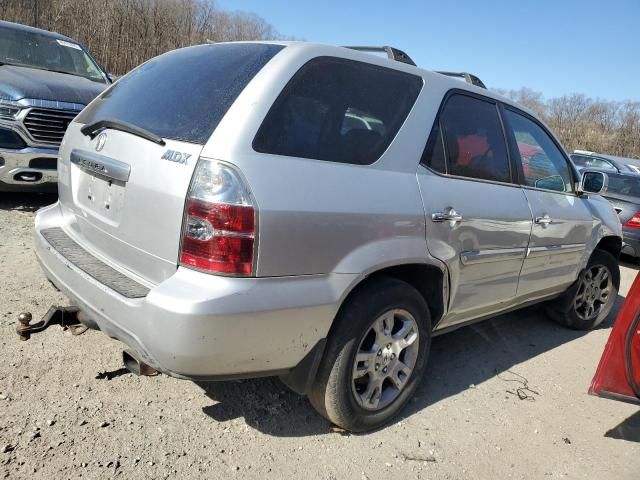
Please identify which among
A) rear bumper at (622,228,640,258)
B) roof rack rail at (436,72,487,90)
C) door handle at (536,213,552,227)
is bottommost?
rear bumper at (622,228,640,258)

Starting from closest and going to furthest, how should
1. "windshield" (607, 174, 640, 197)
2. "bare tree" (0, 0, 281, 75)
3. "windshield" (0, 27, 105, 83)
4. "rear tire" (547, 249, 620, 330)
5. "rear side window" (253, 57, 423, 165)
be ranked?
"rear side window" (253, 57, 423, 165), "rear tire" (547, 249, 620, 330), "windshield" (0, 27, 105, 83), "windshield" (607, 174, 640, 197), "bare tree" (0, 0, 281, 75)

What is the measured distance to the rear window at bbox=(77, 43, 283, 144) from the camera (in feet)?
7.01

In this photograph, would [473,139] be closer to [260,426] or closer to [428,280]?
[428,280]

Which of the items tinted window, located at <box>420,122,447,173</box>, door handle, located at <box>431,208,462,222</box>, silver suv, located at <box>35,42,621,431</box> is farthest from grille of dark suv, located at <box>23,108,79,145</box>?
door handle, located at <box>431,208,462,222</box>

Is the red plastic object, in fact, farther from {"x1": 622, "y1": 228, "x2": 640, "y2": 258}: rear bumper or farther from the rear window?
{"x1": 622, "y1": 228, "x2": 640, "y2": 258}: rear bumper

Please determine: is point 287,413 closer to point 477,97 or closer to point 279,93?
point 279,93

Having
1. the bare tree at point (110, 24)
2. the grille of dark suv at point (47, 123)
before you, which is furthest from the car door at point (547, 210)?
the bare tree at point (110, 24)

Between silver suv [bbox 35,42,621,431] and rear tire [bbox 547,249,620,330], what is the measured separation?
156 cm

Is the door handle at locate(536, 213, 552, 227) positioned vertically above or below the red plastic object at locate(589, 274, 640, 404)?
above

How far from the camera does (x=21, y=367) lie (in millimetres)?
2770

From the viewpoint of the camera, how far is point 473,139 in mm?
→ 3041

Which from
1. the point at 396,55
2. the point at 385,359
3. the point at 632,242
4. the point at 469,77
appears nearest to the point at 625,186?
the point at 632,242

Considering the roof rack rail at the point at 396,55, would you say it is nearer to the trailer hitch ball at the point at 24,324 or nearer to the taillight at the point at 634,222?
the trailer hitch ball at the point at 24,324

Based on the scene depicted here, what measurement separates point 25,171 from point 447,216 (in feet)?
14.3
